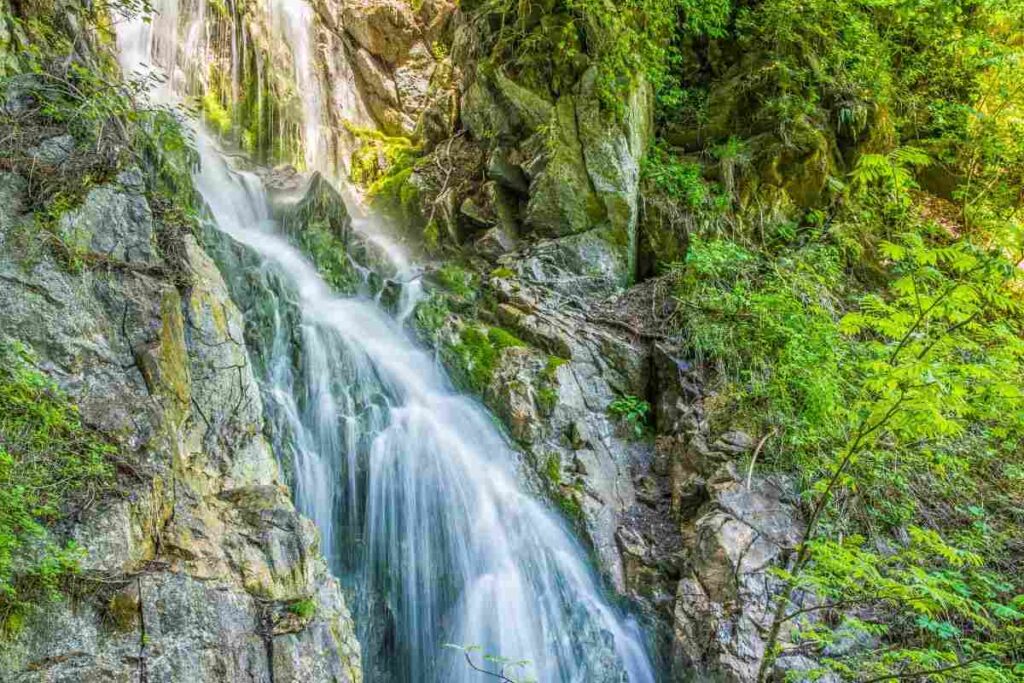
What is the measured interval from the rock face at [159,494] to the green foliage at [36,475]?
0.10 meters

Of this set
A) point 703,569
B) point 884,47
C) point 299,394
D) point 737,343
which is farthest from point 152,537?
point 884,47

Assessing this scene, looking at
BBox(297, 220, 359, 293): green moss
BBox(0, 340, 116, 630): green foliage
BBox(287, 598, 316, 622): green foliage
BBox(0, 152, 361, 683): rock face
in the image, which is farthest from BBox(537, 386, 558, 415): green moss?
BBox(0, 340, 116, 630): green foliage

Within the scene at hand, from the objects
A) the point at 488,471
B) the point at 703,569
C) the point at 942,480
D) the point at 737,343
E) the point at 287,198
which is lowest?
the point at 703,569

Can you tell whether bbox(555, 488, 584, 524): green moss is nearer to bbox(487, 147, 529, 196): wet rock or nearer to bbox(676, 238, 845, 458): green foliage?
bbox(676, 238, 845, 458): green foliage

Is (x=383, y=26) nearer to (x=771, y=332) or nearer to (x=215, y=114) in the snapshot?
(x=215, y=114)

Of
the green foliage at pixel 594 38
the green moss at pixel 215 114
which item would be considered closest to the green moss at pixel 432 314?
the green foliage at pixel 594 38

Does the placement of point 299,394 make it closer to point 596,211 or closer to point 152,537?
point 152,537

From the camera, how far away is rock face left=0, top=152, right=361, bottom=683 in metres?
2.96

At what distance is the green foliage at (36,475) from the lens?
2697 mm

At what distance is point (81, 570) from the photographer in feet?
9.51

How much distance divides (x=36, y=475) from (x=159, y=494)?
64 cm

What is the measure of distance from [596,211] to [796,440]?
4.24 metres

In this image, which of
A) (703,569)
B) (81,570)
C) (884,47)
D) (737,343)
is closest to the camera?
(81,570)

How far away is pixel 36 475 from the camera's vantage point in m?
2.93
